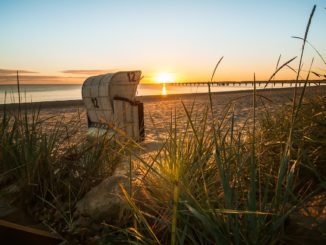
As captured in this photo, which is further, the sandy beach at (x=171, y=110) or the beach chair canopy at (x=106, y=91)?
the beach chair canopy at (x=106, y=91)

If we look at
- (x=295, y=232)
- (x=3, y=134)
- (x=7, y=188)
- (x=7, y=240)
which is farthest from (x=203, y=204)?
(x=3, y=134)

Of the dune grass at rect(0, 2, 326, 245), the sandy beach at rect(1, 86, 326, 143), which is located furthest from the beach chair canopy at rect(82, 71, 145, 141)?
the dune grass at rect(0, 2, 326, 245)

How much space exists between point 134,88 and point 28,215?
4711 millimetres

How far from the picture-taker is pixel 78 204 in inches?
91.4

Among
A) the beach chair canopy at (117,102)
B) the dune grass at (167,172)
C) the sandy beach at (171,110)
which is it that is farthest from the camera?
the beach chair canopy at (117,102)

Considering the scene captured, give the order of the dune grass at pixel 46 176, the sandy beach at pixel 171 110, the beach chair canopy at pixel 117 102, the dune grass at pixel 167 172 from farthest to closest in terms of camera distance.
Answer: the beach chair canopy at pixel 117 102, the sandy beach at pixel 171 110, the dune grass at pixel 46 176, the dune grass at pixel 167 172

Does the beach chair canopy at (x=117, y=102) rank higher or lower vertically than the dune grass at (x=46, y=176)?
higher

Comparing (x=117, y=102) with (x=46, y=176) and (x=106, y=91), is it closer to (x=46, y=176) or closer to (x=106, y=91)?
(x=106, y=91)

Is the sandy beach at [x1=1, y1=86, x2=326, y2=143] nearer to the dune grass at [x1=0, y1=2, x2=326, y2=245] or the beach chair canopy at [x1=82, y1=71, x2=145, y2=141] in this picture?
the dune grass at [x1=0, y1=2, x2=326, y2=245]

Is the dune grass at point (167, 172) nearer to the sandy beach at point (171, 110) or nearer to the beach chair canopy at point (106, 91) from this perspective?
the sandy beach at point (171, 110)

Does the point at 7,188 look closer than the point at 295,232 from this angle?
No

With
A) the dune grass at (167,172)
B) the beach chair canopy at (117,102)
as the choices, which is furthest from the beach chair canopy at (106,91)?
the dune grass at (167,172)

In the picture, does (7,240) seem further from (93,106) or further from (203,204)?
(93,106)

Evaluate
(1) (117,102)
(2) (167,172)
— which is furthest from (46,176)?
(1) (117,102)
